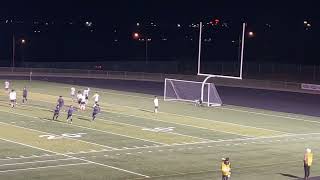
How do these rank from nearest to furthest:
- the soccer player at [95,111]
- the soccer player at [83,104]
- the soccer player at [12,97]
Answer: the soccer player at [95,111]
the soccer player at [83,104]
the soccer player at [12,97]

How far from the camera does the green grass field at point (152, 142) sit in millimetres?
24438

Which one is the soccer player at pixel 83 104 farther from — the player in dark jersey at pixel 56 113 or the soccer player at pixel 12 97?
the soccer player at pixel 12 97

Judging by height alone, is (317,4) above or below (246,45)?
above

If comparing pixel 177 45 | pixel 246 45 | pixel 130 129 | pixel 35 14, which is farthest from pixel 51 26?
pixel 130 129

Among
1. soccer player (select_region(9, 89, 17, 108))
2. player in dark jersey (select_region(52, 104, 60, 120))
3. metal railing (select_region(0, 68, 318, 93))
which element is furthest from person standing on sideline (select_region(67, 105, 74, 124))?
metal railing (select_region(0, 68, 318, 93))

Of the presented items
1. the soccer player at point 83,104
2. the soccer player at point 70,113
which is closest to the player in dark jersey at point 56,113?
the soccer player at point 70,113

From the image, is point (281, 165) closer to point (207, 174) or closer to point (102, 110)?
point (207, 174)

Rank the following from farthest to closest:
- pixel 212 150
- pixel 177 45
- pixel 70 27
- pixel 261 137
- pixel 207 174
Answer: pixel 70 27, pixel 177 45, pixel 261 137, pixel 212 150, pixel 207 174

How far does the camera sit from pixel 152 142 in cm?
3152

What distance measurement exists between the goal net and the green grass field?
7.03 feet

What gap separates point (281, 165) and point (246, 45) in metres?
87.9

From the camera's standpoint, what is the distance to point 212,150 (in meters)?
29.8

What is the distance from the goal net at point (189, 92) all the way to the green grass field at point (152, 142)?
2144 millimetres

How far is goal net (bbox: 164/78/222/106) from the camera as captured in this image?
50.6m
